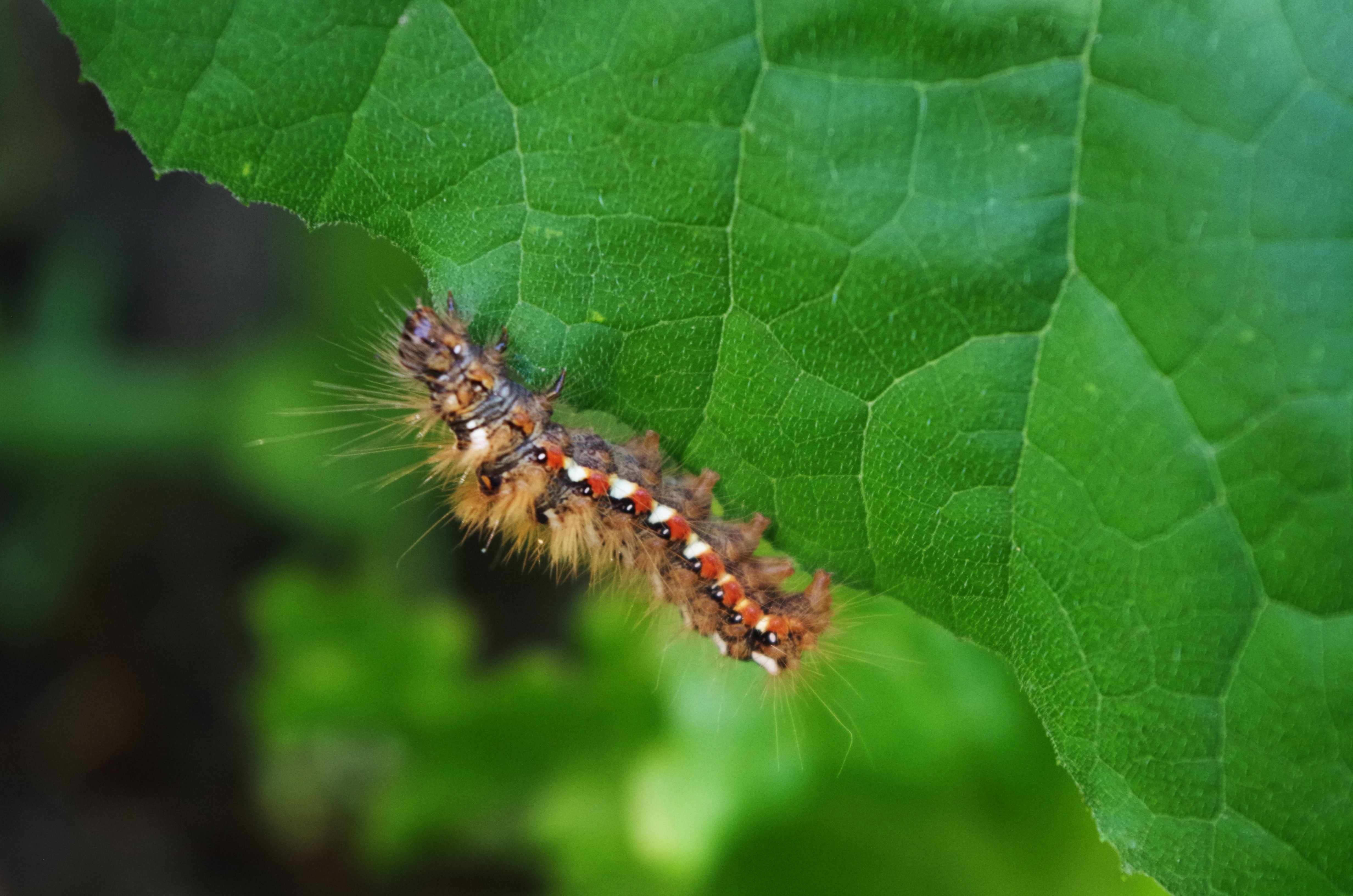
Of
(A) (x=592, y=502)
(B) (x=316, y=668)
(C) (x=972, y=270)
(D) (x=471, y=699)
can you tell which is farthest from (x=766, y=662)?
(B) (x=316, y=668)

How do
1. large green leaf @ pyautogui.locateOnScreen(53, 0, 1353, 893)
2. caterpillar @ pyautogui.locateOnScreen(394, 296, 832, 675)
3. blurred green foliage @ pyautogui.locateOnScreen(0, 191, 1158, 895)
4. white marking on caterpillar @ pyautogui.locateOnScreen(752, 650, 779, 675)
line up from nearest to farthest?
1. large green leaf @ pyautogui.locateOnScreen(53, 0, 1353, 893)
2. caterpillar @ pyautogui.locateOnScreen(394, 296, 832, 675)
3. white marking on caterpillar @ pyautogui.locateOnScreen(752, 650, 779, 675)
4. blurred green foliage @ pyautogui.locateOnScreen(0, 191, 1158, 895)

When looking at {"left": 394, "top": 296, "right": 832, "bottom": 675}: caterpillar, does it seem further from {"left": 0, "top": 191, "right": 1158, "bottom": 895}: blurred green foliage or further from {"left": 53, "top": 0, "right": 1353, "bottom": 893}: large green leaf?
{"left": 53, "top": 0, "right": 1353, "bottom": 893}: large green leaf

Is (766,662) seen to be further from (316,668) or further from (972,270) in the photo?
(316,668)

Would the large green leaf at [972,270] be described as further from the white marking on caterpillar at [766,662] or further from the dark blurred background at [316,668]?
the dark blurred background at [316,668]

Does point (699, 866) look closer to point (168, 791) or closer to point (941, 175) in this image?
point (941, 175)

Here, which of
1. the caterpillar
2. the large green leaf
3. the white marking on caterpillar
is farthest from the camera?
the white marking on caterpillar

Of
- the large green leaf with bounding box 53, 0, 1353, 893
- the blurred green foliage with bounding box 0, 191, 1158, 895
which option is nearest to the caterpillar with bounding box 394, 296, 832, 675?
the blurred green foliage with bounding box 0, 191, 1158, 895

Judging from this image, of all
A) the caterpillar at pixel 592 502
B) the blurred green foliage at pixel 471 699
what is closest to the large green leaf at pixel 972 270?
the caterpillar at pixel 592 502
